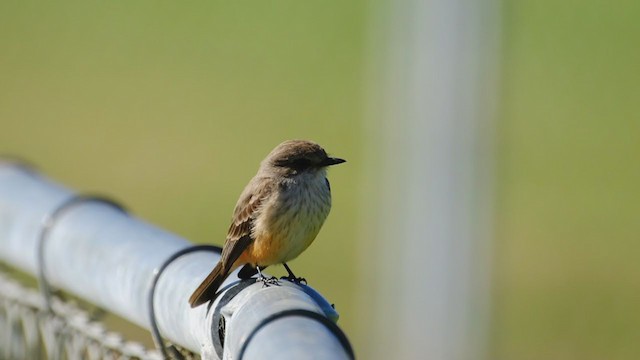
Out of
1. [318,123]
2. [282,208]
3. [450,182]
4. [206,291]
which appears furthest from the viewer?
[318,123]

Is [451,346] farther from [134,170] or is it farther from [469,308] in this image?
[134,170]

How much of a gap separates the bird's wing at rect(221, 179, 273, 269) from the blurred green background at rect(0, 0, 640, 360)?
227 inches

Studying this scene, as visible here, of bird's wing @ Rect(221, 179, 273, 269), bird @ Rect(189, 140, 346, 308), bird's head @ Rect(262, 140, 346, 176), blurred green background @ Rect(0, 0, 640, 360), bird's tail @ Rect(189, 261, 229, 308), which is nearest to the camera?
bird's tail @ Rect(189, 261, 229, 308)

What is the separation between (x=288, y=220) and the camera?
4742 millimetres

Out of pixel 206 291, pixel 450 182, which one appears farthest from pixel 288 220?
pixel 206 291

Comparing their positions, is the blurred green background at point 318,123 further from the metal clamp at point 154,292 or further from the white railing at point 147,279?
the metal clamp at point 154,292

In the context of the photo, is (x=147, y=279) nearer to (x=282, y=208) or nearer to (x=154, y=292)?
(x=154, y=292)

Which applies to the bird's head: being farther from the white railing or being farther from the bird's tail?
the bird's tail

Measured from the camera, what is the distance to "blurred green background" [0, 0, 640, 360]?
40.7 feet

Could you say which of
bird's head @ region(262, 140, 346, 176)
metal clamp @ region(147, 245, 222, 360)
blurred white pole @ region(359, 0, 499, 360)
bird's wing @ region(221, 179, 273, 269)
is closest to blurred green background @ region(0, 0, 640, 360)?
blurred white pole @ region(359, 0, 499, 360)

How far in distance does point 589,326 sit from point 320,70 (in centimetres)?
836

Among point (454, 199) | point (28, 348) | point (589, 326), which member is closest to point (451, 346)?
point (454, 199)

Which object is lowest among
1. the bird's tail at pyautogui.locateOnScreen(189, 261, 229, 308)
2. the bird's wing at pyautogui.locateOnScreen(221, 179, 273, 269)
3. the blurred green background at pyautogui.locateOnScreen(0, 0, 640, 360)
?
the blurred green background at pyautogui.locateOnScreen(0, 0, 640, 360)

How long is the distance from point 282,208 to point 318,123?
11898mm
